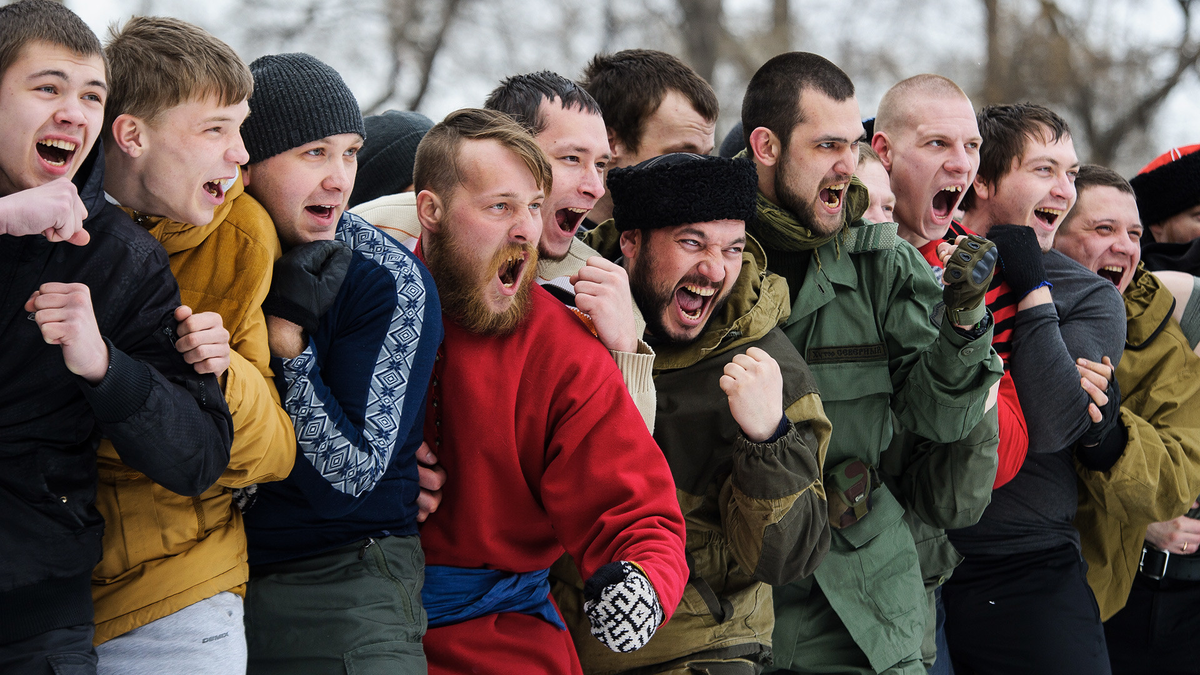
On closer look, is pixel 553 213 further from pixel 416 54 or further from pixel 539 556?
pixel 416 54

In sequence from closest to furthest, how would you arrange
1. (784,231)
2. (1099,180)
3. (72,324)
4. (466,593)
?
(72,324) < (466,593) < (784,231) < (1099,180)

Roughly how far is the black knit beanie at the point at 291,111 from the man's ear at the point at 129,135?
0.32m

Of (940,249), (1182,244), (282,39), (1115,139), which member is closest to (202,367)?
(940,249)

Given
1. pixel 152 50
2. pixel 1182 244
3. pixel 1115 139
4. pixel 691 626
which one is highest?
pixel 1115 139

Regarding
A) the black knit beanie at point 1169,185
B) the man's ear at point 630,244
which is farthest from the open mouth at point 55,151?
the black knit beanie at point 1169,185

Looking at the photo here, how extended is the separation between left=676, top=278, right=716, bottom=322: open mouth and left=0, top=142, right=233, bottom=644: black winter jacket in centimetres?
138

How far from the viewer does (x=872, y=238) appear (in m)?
3.32

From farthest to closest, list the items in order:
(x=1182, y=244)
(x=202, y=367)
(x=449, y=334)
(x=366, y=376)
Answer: (x=1182, y=244)
(x=449, y=334)
(x=366, y=376)
(x=202, y=367)

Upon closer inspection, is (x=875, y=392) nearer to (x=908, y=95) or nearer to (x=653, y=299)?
(x=653, y=299)

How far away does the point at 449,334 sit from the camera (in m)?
2.72

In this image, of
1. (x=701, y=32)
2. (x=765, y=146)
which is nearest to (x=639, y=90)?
(x=765, y=146)

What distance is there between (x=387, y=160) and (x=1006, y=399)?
8.26ft

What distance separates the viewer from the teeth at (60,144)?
2.02m

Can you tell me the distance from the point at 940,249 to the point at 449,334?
64.1 inches
